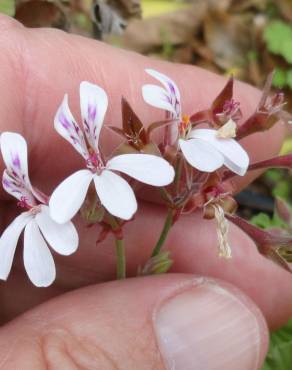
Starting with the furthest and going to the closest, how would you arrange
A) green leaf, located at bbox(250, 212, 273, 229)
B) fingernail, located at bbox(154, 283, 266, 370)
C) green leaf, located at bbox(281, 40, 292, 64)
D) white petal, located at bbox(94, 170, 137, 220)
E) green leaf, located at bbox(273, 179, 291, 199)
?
1. green leaf, located at bbox(281, 40, 292, 64)
2. green leaf, located at bbox(273, 179, 291, 199)
3. green leaf, located at bbox(250, 212, 273, 229)
4. fingernail, located at bbox(154, 283, 266, 370)
5. white petal, located at bbox(94, 170, 137, 220)

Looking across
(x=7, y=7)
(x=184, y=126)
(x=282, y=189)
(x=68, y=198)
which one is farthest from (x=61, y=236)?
(x=282, y=189)

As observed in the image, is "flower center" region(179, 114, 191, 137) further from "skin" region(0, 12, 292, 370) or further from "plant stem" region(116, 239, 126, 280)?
"skin" region(0, 12, 292, 370)

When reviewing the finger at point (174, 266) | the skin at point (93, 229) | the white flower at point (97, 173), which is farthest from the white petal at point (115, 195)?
the finger at point (174, 266)

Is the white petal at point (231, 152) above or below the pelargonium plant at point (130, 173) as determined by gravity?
above

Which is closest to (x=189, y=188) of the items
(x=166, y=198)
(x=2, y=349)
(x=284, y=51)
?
(x=166, y=198)

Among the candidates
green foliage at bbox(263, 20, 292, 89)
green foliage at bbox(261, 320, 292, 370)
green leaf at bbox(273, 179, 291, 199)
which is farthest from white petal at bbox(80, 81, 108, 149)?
green foliage at bbox(263, 20, 292, 89)

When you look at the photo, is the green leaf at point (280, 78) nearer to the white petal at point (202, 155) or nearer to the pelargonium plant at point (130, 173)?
the pelargonium plant at point (130, 173)
